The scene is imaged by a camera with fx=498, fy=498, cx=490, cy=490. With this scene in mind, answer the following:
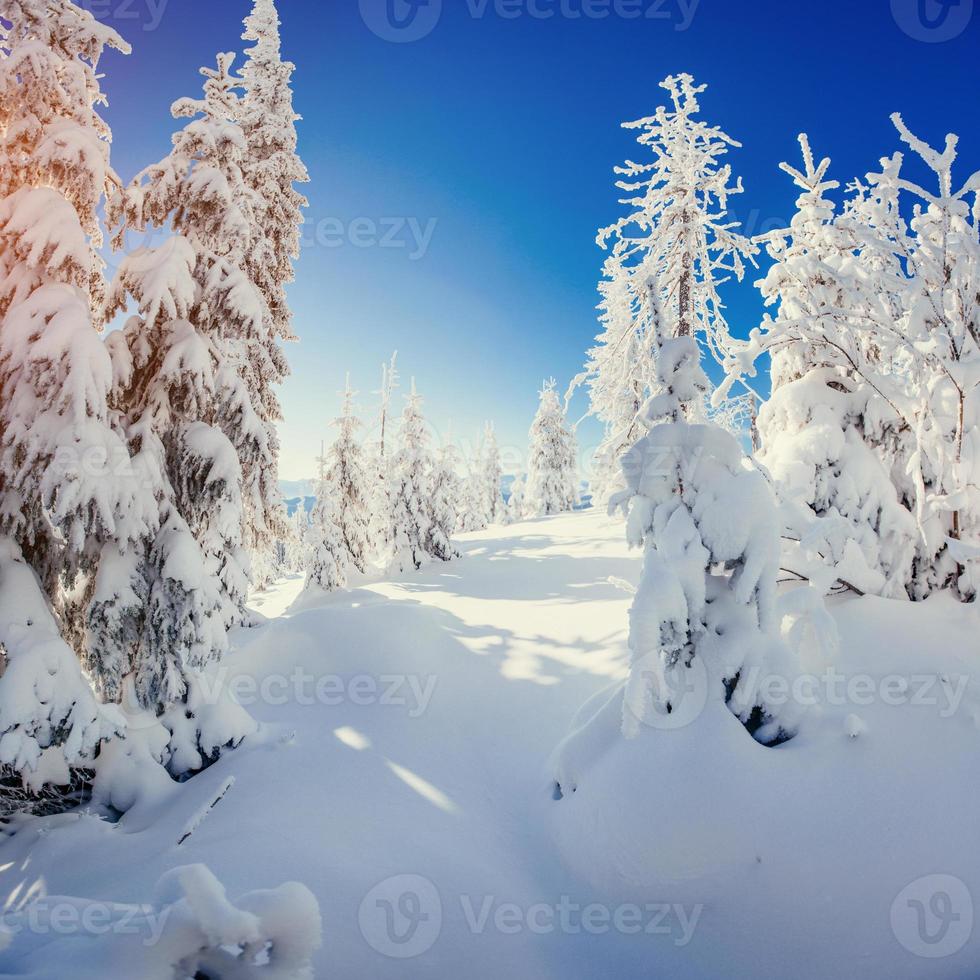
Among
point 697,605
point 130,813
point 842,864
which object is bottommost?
point 130,813

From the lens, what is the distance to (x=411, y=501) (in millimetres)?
25375

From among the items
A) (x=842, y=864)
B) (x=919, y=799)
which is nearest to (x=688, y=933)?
(x=842, y=864)

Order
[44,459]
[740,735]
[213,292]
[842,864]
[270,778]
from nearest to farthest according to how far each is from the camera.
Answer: [842,864], [740,735], [44,459], [270,778], [213,292]

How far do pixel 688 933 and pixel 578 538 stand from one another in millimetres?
22160

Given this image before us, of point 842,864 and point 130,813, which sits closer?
point 842,864

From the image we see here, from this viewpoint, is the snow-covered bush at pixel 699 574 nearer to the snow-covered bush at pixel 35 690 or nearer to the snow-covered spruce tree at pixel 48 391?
the snow-covered bush at pixel 35 690

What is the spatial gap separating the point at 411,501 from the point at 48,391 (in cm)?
1939

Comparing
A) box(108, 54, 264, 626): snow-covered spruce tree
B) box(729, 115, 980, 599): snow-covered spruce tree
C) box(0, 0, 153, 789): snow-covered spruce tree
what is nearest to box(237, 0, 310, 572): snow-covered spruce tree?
box(108, 54, 264, 626): snow-covered spruce tree

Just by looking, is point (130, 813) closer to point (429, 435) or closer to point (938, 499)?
point (938, 499)

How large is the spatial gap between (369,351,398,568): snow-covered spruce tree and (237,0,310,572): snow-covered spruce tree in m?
12.7

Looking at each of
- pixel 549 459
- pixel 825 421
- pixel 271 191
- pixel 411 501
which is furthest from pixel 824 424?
pixel 549 459

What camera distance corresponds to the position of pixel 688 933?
15.3ft

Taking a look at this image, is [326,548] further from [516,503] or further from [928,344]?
[516,503]

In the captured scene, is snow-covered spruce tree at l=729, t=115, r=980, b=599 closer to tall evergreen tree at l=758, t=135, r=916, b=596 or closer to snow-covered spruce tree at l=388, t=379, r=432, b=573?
tall evergreen tree at l=758, t=135, r=916, b=596
